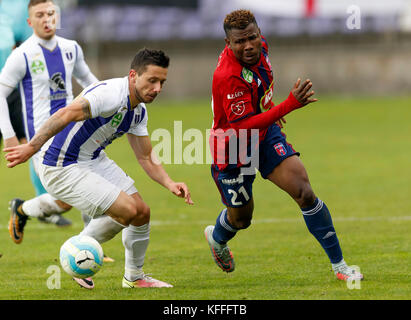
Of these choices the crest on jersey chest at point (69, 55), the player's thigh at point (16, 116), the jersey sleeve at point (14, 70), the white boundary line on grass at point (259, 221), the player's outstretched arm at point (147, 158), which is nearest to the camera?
the player's outstretched arm at point (147, 158)

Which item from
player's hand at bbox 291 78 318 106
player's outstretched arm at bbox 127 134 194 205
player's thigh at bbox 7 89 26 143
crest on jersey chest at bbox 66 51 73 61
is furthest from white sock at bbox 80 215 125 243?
player's thigh at bbox 7 89 26 143

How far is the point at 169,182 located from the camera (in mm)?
6340

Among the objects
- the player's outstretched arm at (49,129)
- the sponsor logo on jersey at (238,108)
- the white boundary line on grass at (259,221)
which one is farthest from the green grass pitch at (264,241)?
the sponsor logo on jersey at (238,108)

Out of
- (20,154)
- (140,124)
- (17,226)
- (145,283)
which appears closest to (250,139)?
(140,124)

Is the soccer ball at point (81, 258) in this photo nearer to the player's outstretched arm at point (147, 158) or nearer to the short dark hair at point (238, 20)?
the player's outstretched arm at point (147, 158)

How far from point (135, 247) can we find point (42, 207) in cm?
224

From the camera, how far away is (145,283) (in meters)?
6.43

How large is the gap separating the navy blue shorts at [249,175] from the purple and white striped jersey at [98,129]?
0.85 m

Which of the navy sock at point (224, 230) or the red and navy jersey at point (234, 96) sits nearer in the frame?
the red and navy jersey at point (234, 96)

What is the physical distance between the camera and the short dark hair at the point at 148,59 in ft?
19.8

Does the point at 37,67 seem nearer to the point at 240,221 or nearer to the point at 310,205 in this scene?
the point at 240,221

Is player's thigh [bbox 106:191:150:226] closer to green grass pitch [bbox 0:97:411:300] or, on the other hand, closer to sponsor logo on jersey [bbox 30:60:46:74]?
green grass pitch [bbox 0:97:411:300]
